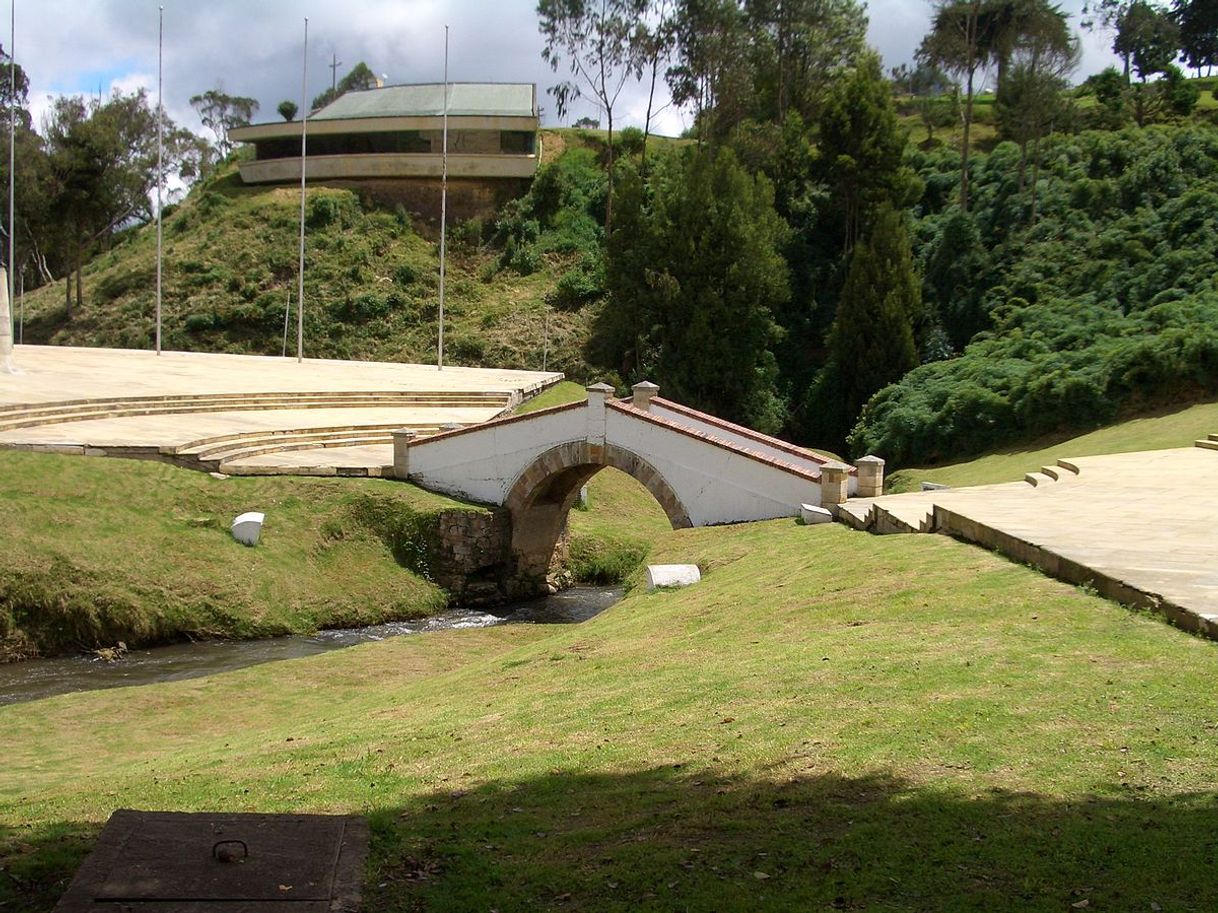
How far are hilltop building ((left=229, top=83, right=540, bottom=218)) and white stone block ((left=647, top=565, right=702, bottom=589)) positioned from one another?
42.5 metres

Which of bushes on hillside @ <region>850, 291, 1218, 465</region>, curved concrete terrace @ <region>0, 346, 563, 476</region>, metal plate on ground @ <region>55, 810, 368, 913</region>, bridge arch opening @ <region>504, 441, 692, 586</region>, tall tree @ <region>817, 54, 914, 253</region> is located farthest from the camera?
tall tree @ <region>817, 54, 914, 253</region>

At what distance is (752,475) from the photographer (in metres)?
21.5

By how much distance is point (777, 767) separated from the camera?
24.3 ft

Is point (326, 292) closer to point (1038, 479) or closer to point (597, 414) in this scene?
point (597, 414)

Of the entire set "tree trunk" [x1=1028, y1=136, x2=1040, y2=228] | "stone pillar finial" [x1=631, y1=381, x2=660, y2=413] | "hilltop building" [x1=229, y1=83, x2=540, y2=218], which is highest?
"hilltop building" [x1=229, y1=83, x2=540, y2=218]

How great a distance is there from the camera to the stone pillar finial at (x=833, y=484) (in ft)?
64.7

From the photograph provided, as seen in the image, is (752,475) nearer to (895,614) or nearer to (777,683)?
(895,614)

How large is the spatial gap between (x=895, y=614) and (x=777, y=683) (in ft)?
7.42

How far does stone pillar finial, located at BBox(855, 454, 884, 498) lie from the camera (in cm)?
2033

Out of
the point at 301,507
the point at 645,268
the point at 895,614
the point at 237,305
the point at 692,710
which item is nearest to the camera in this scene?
the point at 692,710

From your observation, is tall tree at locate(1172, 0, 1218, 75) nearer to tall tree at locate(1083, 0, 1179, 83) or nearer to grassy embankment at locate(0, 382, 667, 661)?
tall tree at locate(1083, 0, 1179, 83)

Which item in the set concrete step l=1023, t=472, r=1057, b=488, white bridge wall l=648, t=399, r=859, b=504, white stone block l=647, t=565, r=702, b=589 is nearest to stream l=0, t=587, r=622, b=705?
white bridge wall l=648, t=399, r=859, b=504

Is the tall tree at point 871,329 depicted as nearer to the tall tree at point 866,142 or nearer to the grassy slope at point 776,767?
the tall tree at point 866,142

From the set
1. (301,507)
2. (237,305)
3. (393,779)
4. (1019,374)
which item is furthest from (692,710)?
(237,305)
